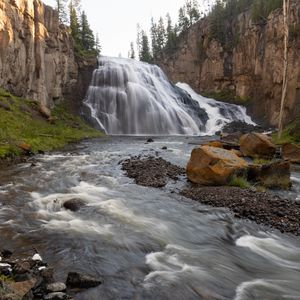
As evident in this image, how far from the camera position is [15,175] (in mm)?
15023

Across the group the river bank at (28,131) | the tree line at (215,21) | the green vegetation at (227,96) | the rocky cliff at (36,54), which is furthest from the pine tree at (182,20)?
the river bank at (28,131)

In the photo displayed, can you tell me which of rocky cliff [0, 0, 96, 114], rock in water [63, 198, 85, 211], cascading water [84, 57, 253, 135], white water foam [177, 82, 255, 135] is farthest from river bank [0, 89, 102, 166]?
white water foam [177, 82, 255, 135]

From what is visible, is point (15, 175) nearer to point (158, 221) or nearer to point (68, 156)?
point (68, 156)

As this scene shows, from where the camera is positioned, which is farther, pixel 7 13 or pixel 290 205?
pixel 7 13

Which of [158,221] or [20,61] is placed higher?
[20,61]

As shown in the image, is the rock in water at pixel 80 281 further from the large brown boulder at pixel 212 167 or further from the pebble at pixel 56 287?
the large brown boulder at pixel 212 167

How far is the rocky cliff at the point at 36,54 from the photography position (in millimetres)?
33988

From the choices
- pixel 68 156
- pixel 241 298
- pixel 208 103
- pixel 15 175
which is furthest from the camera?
pixel 208 103

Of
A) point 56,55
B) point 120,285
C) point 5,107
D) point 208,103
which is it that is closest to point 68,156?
point 5,107

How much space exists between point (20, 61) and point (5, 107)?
10059 mm

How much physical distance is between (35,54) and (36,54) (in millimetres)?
131

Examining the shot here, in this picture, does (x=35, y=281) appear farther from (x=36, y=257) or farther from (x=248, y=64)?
(x=248, y=64)

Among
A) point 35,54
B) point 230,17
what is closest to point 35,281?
point 35,54

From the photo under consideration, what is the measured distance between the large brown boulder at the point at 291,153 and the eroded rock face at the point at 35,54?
23997mm
